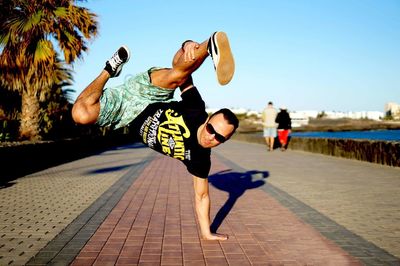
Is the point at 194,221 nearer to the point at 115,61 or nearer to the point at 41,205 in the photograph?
the point at 115,61

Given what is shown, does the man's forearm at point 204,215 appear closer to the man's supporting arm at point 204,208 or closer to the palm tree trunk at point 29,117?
the man's supporting arm at point 204,208

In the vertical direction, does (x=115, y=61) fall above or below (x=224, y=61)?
above

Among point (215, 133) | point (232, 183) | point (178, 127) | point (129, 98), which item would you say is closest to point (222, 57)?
point (215, 133)

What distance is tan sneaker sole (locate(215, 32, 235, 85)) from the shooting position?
9.57 ft

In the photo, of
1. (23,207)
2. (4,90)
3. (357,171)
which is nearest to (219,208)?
(23,207)

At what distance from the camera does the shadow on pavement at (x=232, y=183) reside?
18.4 feet

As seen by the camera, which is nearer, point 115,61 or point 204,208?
point 115,61

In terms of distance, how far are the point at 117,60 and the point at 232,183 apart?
5.64m

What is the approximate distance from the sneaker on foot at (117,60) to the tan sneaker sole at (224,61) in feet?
3.19

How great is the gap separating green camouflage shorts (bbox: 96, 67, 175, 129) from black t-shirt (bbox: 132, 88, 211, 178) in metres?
0.08

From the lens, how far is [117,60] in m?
3.49

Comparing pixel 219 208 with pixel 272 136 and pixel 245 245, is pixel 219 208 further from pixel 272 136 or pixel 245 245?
pixel 272 136

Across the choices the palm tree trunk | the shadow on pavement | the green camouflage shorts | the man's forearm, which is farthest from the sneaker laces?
the palm tree trunk

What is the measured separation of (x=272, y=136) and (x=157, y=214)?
1291cm
